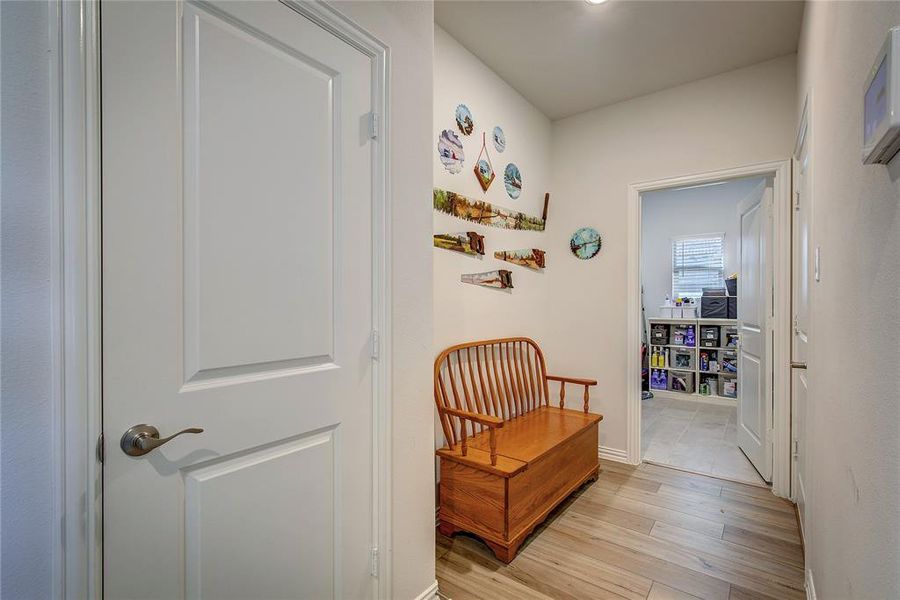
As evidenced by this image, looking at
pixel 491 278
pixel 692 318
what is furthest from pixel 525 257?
pixel 692 318

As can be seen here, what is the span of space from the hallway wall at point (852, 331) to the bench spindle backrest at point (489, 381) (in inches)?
57.6

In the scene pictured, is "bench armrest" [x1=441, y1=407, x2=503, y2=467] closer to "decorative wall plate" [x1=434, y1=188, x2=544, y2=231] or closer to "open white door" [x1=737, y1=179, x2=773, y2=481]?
"decorative wall plate" [x1=434, y1=188, x2=544, y2=231]

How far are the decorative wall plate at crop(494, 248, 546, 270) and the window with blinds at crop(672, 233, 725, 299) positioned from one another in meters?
3.22

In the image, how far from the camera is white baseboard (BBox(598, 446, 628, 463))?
325 cm

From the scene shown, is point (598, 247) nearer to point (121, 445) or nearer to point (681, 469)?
point (681, 469)

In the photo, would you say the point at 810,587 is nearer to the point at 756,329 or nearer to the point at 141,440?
the point at 756,329

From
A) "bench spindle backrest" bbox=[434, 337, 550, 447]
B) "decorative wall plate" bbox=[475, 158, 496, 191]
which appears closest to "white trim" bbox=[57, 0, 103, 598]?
"bench spindle backrest" bbox=[434, 337, 550, 447]

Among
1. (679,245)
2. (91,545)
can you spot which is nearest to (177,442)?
(91,545)

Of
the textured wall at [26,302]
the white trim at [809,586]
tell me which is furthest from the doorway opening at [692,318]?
the textured wall at [26,302]

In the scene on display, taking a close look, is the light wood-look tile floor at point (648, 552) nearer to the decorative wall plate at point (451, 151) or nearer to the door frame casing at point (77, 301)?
the door frame casing at point (77, 301)

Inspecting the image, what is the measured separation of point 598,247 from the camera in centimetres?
335

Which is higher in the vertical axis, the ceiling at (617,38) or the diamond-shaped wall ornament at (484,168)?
the ceiling at (617,38)

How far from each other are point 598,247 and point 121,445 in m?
3.17

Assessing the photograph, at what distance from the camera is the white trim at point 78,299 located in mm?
844
